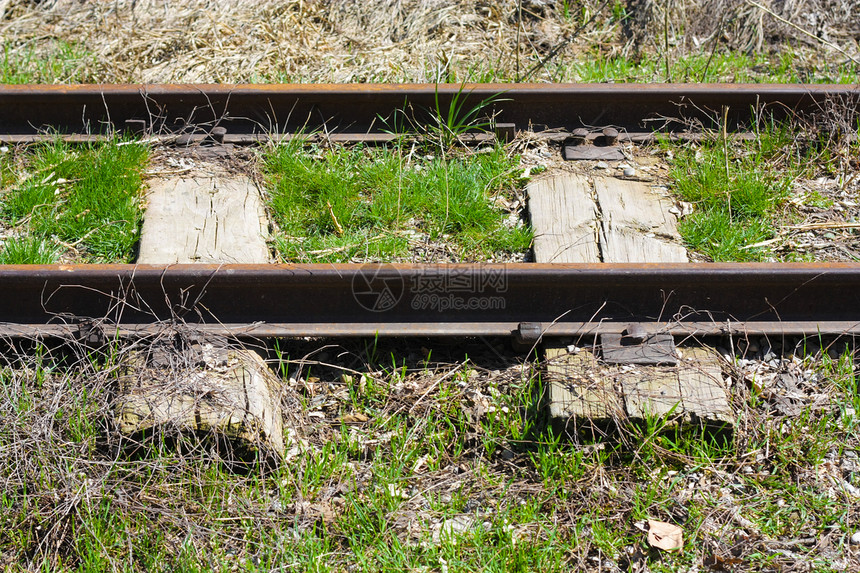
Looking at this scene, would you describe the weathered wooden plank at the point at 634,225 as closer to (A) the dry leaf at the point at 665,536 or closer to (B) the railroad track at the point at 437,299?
(B) the railroad track at the point at 437,299

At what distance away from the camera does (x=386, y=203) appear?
170 inches

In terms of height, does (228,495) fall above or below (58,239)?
below

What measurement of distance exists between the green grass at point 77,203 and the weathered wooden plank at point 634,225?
2354mm

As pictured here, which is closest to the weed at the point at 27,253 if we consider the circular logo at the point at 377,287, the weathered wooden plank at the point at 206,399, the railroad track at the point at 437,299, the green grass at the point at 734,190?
the railroad track at the point at 437,299

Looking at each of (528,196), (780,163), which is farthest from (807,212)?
(528,196)

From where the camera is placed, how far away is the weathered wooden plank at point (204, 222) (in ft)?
13.1

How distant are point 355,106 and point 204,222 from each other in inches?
45.8

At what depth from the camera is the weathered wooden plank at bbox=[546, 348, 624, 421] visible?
130 inches

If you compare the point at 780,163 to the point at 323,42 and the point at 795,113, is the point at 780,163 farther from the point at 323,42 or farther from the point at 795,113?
the point at 323,42

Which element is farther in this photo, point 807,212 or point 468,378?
point 807,212

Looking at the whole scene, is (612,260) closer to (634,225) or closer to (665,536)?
(634,225)

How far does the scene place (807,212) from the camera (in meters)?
4.43

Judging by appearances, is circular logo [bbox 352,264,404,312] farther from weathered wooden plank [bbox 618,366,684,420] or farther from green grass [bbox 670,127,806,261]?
green grass [bbox 670,127,806,261]

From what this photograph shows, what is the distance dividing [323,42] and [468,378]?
3.11 metres
